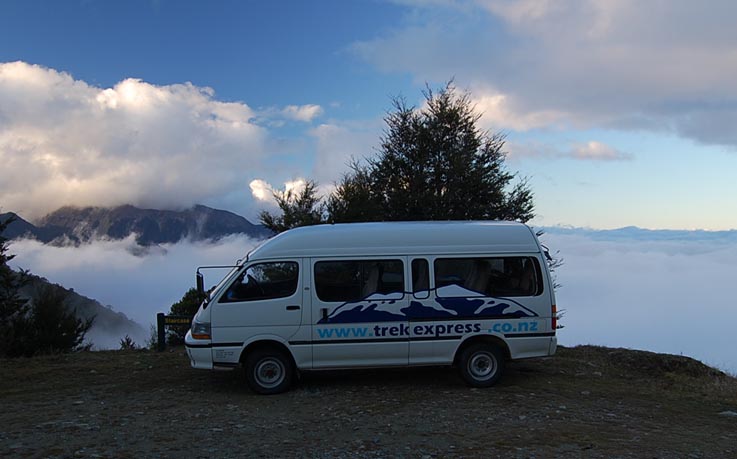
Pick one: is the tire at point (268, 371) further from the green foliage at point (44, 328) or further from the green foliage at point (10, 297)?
the green foliage at point (10, 297)

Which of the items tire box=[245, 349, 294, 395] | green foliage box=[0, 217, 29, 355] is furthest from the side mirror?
green foliage box=[0, 217, 29, 355]

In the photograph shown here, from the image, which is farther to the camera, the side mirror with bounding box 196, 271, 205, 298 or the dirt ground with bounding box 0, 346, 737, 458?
the side mirror with bounding box 196, 271, 205, 298

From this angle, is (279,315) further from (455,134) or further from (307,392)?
(455,134)

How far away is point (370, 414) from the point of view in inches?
297

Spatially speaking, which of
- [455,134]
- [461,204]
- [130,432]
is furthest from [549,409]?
[455,134]

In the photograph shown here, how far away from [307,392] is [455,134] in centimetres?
1639

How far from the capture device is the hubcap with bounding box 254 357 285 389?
28.5ft

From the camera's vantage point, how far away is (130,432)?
6.86m

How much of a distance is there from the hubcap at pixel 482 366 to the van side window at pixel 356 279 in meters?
1.65

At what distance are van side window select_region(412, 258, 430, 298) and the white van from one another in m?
0.02

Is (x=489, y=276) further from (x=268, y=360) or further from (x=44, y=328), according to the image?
(x=44, y=328)

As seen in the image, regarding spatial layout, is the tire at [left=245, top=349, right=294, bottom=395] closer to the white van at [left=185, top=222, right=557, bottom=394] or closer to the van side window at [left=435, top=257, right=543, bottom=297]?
the white van at [left=185, top=222, right=557, bottom=394]

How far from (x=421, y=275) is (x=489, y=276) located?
3.61ft

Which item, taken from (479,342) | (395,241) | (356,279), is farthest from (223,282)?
(479,342)
